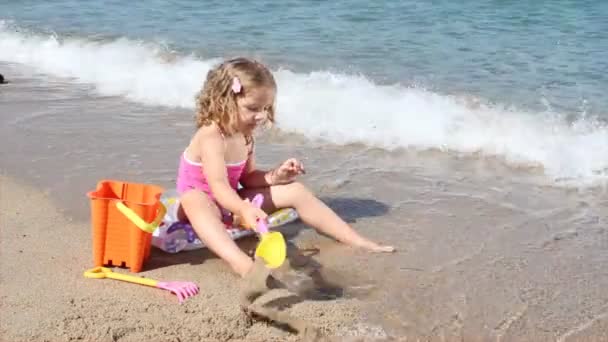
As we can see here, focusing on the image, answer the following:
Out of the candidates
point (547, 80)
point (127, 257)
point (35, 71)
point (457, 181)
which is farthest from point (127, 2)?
point (127, 257)

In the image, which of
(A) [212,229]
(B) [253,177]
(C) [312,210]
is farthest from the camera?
(B) [253,177]

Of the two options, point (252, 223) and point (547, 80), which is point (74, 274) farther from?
point (547, 80)

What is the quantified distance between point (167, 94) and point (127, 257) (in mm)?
4093

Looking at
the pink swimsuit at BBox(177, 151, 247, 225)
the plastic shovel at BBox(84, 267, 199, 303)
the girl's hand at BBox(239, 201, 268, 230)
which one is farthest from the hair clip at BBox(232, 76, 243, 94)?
the plastic shovel at BBox(84, 267, 199, 303)

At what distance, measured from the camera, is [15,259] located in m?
3.68

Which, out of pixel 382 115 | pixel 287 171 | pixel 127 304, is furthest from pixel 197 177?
pixel 382 115

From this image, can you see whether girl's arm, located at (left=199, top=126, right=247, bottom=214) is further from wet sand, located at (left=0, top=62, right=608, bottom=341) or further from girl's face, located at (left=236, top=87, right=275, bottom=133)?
wet sand, located at (left=0, top=62, right=608, bottom=341)

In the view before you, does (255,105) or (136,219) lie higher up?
(255,105)

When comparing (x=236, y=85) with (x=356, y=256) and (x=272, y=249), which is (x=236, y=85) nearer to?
(x=272, y=249)

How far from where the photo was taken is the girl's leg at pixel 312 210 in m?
3.97

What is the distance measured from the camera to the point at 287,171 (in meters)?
4.10

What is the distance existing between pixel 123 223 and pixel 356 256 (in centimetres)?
114

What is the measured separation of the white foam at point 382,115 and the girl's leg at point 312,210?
1822 mm

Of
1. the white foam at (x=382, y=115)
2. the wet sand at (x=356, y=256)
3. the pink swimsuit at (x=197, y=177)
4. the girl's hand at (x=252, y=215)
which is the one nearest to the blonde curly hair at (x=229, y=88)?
the pink swimsuit at (x=197, y=177)
